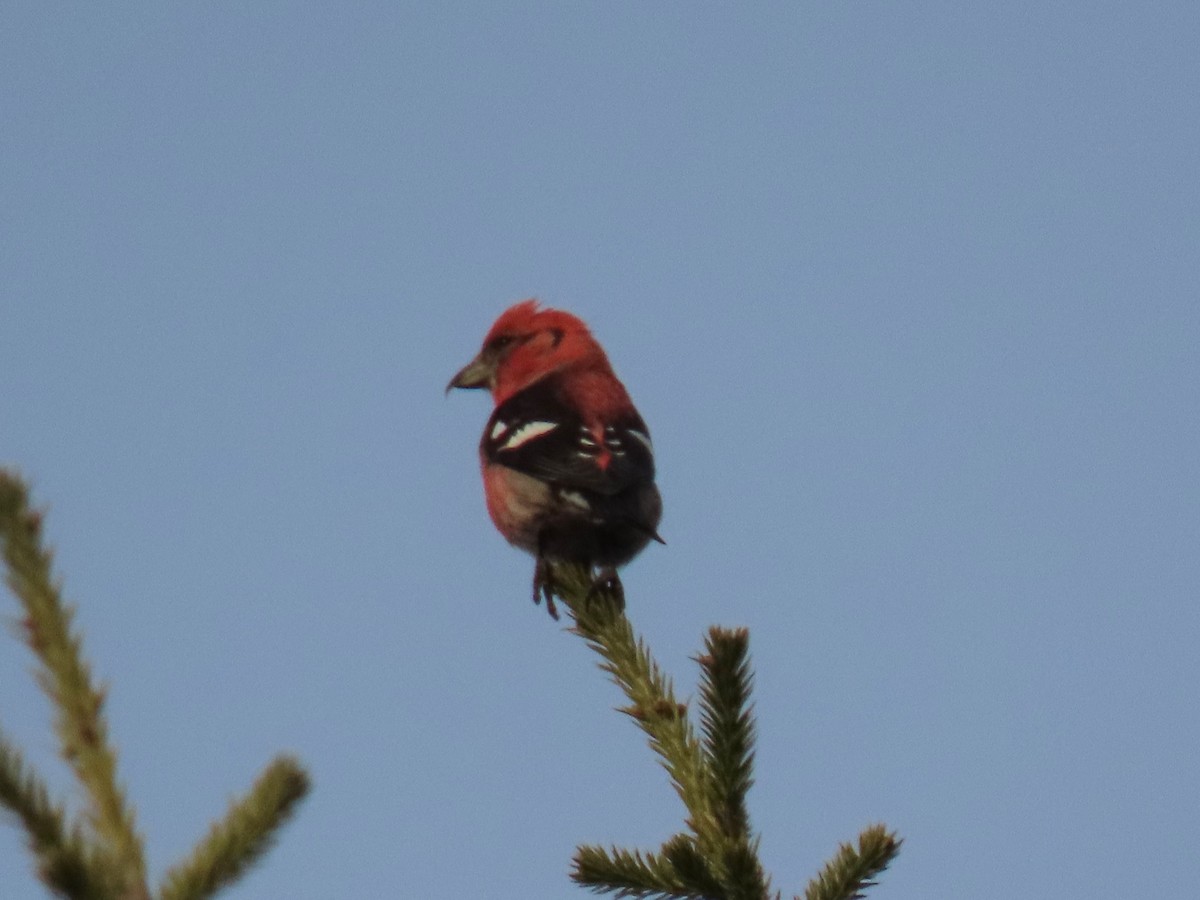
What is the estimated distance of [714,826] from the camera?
2.52 meters

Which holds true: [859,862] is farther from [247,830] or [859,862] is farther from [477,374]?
[477,374]

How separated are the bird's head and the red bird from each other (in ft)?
1.12

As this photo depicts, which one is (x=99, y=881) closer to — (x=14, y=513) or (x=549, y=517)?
(x=14, y=513)

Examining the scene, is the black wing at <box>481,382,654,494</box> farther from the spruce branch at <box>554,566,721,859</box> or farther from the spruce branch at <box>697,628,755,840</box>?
the spruce branch at <box>697,628,755,840</box>

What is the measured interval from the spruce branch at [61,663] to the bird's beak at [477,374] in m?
5.59

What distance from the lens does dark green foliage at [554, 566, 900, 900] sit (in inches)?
93.0

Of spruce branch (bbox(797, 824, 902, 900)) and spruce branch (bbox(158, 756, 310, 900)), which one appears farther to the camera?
spruce branch (bbox(797, 824, 902, 900))

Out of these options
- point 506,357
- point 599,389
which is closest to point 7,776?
point 599,389

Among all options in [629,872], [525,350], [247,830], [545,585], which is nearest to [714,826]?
[629,872]

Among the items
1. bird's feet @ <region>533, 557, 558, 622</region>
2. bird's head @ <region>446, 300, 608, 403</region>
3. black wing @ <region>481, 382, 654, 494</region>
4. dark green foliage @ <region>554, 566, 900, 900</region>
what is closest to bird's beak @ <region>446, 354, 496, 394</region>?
bird's head @ <region>446, 300, 608, 403</region>

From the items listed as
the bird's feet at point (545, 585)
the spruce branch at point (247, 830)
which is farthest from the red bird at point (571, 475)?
the spruce branch at point (247, 830)

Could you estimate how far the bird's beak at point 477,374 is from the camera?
7250 mm

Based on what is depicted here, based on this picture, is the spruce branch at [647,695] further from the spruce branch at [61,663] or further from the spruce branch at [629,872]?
the spruce branch at [61,663]

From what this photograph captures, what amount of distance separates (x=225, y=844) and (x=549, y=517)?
3807 millimetres
